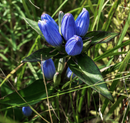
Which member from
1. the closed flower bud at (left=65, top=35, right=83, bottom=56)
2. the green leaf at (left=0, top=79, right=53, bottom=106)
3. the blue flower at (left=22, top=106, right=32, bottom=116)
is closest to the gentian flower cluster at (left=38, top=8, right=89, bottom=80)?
the closed flower bud at (left=65, top=35, right=83, bottom=56)

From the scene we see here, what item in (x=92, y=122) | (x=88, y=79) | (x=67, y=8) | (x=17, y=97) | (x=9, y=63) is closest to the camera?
(x=88, y=79)

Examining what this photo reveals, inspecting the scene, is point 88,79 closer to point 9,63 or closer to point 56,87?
point 56,87

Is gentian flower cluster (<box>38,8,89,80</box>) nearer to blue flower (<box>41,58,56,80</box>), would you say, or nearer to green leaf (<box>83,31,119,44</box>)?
green leaf (<box>83,31,119,44</box>)

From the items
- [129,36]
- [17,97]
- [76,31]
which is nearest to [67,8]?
[129,36]

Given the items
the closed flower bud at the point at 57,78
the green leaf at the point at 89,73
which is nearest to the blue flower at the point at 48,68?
the closed flower bud at the point at 57,78

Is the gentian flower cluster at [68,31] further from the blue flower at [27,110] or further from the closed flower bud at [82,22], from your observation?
the blue flower at [27,110]

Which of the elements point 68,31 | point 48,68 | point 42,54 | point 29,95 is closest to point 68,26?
point 68,31

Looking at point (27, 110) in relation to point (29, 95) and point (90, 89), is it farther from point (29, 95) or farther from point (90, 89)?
point (90, 89)
